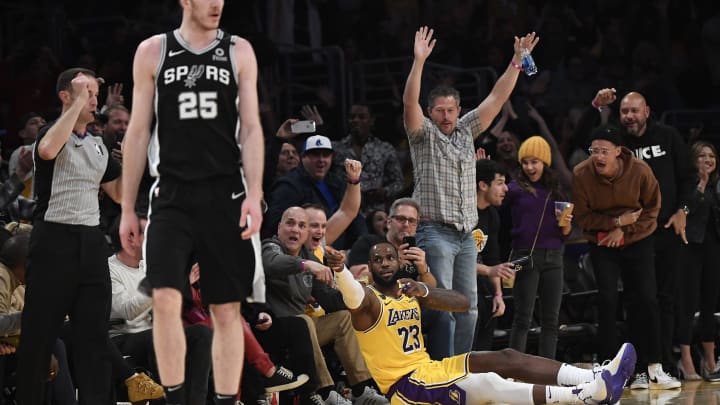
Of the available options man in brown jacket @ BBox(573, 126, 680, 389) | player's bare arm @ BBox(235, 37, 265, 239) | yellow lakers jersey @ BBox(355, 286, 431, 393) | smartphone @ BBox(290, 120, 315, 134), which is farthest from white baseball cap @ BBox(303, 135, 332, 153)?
player's bare arm @ BBox(235, 37, 265, 239)

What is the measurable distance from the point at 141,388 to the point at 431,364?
1.65 metres

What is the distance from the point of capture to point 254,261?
4.84m

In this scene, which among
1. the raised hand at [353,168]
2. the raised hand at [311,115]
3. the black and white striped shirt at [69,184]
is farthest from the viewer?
the raised hand at [311,115]

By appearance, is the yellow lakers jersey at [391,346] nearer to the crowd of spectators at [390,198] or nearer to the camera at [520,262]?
the crowd of spectators at [390,198]

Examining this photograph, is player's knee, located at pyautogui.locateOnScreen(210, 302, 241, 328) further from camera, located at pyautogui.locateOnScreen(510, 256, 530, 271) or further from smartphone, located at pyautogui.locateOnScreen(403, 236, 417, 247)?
camera, located at pyautogui.locateOnScreen(510, 256, 530, 271)

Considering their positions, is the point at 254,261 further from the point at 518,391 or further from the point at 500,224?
the point at 500,224

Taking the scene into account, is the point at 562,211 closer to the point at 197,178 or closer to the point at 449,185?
the point at 449,185

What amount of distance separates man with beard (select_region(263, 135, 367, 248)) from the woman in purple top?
1.22m

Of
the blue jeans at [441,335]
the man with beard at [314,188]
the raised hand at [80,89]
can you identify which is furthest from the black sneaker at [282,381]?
the raised hand at [80,89]

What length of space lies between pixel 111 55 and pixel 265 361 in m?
4.42

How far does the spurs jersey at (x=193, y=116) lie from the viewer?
4.80m

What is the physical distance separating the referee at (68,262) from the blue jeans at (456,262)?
103 inches

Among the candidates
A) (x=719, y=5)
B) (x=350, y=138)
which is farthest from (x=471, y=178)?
(x=719, y=5)

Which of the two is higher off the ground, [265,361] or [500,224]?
[500,224]
